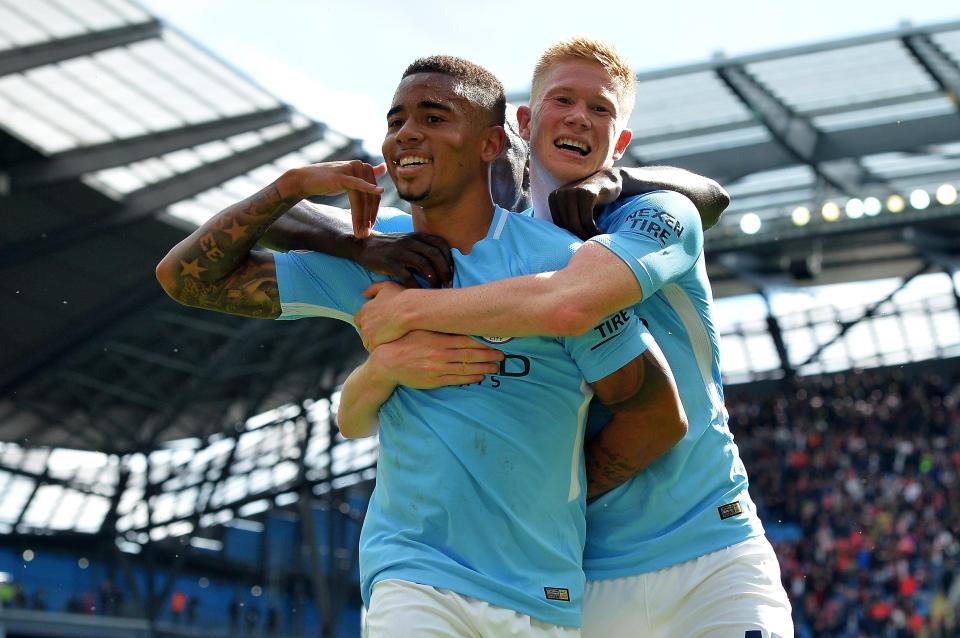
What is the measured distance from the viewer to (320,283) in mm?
3375

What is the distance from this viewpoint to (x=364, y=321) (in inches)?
125

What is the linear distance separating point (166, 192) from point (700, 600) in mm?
20778

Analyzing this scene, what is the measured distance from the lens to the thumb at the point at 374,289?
3164mm

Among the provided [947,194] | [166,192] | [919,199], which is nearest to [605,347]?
[166,192]

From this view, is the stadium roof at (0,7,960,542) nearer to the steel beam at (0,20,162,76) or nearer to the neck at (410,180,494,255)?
the steel beam at (0,20,162,76)

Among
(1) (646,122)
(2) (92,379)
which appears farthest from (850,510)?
(2) (92,379)

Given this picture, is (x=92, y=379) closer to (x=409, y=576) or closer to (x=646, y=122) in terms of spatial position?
(x=646, y=122)

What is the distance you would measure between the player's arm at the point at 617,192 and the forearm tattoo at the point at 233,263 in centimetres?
69

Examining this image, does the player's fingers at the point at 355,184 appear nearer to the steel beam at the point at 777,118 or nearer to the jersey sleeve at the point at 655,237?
the jersey sleeve at the point at 655,237

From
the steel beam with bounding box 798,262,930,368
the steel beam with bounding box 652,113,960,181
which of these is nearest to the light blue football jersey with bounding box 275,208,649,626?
the steel beam with bounding box 652,113,960,181

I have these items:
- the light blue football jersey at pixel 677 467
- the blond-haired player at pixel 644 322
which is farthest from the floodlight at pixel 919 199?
the light blue football jersey at pixel 677 467

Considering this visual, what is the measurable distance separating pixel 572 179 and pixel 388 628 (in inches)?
51.2

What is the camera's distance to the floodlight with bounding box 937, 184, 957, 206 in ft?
77.0

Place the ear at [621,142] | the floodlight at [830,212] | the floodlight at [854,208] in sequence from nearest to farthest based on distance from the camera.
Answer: the ear at [621,142]
the floodlight at [854,208]
the floodlight at [830,212]
